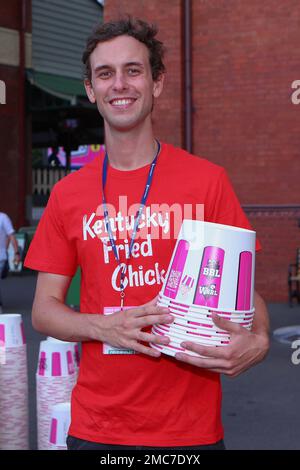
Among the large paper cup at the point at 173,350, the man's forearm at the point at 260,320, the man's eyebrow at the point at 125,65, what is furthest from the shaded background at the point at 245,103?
the large paper cup at the point at 173,350

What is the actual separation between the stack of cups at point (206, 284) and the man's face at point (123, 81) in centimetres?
43

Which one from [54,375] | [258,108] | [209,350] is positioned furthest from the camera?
[258,108]

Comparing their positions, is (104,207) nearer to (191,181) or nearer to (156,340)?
(191,181)

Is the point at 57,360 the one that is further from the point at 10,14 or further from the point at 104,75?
the point at 10,14

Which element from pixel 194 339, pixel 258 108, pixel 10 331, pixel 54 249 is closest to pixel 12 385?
pixel 10 331

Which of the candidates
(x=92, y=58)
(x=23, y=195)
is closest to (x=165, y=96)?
(x=23, y=195)

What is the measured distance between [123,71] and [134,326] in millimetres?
797

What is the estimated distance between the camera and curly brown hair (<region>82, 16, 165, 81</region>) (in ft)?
8.18

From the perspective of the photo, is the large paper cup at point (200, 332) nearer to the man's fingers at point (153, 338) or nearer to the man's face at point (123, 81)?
the man's fingers at point (153, 338)

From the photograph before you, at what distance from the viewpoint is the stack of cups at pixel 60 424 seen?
432 cm

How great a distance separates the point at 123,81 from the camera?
2467mm

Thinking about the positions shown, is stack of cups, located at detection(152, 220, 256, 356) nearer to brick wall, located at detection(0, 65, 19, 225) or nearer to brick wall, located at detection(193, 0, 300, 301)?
brick wall, located at detection(193, 0, 300, 301)

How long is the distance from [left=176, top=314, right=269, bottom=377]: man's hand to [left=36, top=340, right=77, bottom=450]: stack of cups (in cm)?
255

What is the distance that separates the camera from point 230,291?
224cm
